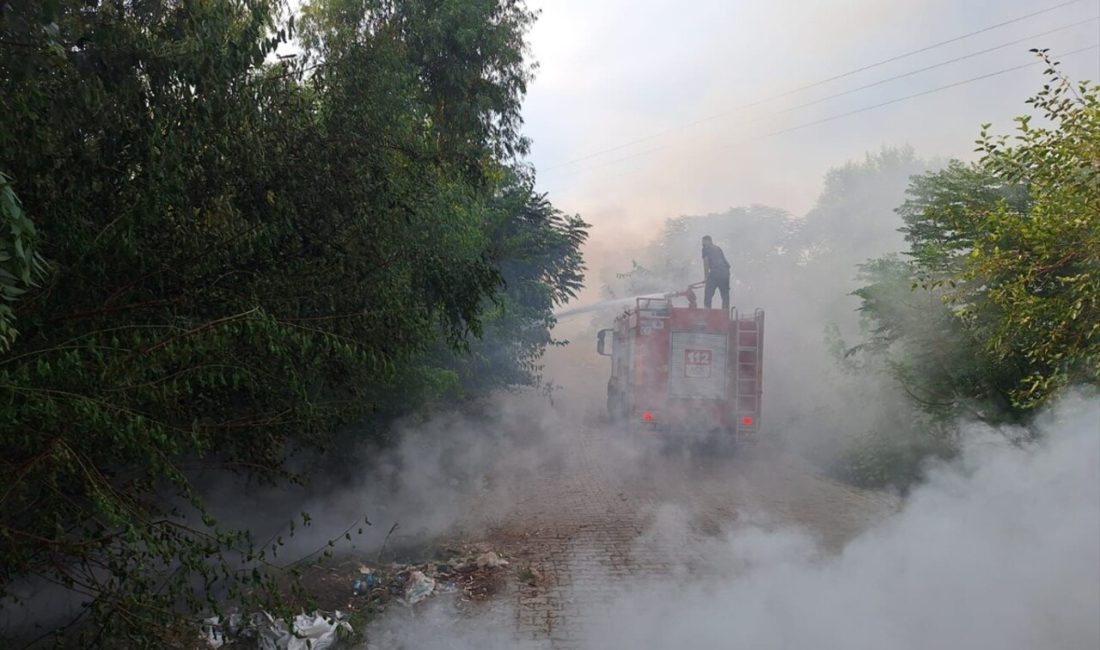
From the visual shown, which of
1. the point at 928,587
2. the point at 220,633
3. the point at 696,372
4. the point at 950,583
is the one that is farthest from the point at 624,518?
the point at 220,633

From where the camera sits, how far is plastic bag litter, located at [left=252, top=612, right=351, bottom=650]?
237 inches

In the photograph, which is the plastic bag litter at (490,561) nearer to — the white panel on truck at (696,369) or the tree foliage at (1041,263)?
the tree foliage at (1041,263)

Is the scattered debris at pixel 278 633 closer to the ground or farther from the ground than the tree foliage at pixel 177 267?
closer to the ground

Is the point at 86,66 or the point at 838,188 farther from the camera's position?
the point at 838,188

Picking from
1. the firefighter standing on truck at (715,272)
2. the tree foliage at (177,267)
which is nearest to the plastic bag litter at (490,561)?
the tree foliage at (177,267)

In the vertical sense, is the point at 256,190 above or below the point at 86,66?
below

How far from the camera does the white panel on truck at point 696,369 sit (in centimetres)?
1396

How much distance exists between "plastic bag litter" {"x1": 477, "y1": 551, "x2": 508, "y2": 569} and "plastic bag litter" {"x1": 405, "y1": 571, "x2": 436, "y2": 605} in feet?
2.60

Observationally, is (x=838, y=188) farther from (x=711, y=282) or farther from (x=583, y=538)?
(x=583, y=538)

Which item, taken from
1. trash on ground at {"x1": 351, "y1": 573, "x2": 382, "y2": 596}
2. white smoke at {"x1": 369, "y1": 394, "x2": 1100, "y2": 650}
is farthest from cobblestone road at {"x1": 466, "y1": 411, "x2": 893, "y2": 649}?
trash on ground at {"x1": 351, "y1": 573, "x2": 382, "y2": 596}

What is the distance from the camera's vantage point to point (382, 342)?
5.47m

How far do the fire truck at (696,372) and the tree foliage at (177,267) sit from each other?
313 inches

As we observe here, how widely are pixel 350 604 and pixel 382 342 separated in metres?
3.14

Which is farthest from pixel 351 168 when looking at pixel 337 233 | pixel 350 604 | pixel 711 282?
pixel 711 282
